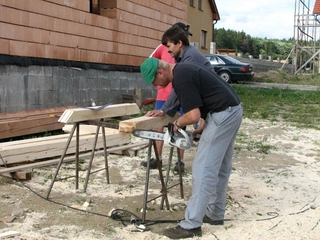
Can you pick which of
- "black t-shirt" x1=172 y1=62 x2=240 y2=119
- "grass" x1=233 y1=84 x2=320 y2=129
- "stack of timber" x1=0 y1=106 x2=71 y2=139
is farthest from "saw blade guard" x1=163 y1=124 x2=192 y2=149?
"grass" x1=233 y1=84 x2=320 y2=129

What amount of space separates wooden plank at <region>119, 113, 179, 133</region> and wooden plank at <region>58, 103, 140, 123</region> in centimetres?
68

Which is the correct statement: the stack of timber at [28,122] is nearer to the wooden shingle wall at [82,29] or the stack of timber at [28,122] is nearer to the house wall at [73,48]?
the house wall at [73,48]

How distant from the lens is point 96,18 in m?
10.9

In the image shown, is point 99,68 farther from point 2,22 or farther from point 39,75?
point 2,22

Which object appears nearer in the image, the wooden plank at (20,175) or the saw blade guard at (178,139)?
the saw blade guard at (178,139)

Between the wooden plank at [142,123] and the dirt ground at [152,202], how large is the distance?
918 mm

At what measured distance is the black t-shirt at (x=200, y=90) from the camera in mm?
3953

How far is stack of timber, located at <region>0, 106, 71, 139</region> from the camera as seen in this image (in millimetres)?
7500

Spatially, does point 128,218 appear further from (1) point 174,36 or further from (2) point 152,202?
(1) point 174,36

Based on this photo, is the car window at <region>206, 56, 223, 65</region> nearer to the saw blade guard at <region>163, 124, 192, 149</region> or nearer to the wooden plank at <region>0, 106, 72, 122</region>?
the wooden plank at <region>0, 106, 72, 122</region>

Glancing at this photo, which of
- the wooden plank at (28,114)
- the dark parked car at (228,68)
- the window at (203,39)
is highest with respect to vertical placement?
the window at (203,39)

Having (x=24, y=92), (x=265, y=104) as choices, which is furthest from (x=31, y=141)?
(x=265, y=104)

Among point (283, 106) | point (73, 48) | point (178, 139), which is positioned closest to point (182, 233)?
point (178, 139)

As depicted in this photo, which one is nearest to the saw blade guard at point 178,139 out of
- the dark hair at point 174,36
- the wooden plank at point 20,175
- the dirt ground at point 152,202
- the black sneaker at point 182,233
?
the black sneaker at point 182,233
